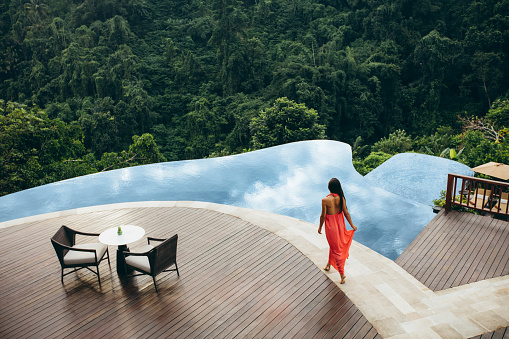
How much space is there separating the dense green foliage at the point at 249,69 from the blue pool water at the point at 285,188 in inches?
415

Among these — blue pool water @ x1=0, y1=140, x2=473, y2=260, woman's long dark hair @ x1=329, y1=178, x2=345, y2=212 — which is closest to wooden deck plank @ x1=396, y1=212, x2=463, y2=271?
blue pool water @ x1=0, y1=140, x2=473, y2=260

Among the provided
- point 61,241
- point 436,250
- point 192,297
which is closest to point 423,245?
point 436,250

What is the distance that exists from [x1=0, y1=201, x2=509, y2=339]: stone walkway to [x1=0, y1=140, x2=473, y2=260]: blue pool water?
165cm

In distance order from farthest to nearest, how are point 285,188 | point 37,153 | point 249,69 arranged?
1. point 249,69
2. point 37,153
3. point 285,188

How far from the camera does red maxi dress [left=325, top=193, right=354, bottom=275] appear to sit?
421cm

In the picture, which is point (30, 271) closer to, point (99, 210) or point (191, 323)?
point (99, 210)

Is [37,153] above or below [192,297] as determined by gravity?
below

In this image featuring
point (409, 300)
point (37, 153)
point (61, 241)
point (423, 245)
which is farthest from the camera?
point (37, 153)

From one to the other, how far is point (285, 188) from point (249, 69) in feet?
62.2

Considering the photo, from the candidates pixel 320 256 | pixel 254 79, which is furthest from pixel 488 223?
pixel 254 79

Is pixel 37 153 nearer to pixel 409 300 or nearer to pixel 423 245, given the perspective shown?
pixel 423 245

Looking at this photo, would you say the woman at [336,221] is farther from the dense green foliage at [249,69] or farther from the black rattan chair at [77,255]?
the dense green foliage at [249,69]

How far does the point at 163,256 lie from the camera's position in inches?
165

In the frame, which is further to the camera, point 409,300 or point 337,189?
point 337,189
